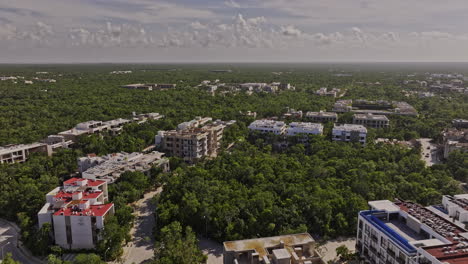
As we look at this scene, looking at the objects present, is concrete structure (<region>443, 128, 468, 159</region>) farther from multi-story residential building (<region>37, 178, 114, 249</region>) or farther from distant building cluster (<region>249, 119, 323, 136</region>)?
multi-story residential building (<region>37, 178, 114, 249</region>)

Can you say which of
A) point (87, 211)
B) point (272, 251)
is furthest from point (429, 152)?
point (87, 211)

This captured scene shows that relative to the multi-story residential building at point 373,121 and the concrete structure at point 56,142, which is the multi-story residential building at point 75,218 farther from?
the multi-story residential building at point 373,121

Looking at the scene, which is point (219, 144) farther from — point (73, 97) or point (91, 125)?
point (73, 97)

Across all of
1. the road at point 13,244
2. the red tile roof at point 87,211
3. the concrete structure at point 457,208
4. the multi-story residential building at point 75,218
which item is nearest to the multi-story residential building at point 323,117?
the concrete structure at point 457,208

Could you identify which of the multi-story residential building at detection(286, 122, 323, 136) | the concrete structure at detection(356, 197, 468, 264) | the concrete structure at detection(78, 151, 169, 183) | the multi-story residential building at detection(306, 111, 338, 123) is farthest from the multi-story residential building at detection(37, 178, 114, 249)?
the multi-story residential building at detection(306, 111, 338, 123)

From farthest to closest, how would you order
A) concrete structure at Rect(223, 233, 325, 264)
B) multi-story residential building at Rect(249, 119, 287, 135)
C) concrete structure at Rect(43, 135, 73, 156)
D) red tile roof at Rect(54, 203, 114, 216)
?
multi-story residential building at Rect(249, 119, 287, 135)
concrete structure at Rect(43, 135, 73, 156)
red tile roof at Rect(54, 203, 114, 216)
concrete structure at Rect(223, 233, 325, 264)

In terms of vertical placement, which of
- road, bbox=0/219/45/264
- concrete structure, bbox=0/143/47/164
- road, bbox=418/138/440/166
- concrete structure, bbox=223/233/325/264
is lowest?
road, bbox=0/219/45/264

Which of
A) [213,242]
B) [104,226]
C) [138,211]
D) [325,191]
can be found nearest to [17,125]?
[138,211]

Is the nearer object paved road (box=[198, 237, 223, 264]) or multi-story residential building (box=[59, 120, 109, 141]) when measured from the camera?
paved road (box=[198, 237, 223, 264])
